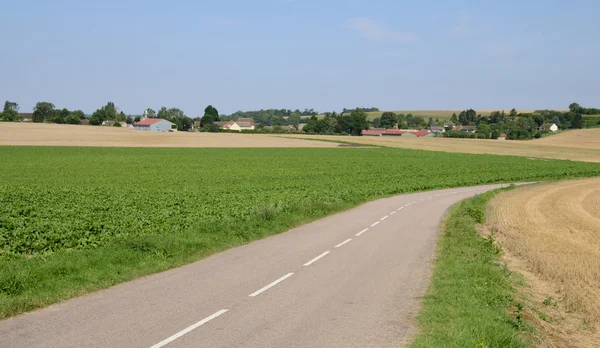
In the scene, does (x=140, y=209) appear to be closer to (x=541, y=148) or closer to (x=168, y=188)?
(x=168, y=188)

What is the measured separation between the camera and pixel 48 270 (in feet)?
45.0

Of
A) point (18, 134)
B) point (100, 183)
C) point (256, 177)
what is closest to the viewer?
point (100, 183)

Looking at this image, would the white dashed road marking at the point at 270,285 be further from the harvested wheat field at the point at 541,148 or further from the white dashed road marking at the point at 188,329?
the harvested wheat field at the point at 541,148

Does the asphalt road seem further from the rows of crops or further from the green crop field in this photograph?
the rows of crops

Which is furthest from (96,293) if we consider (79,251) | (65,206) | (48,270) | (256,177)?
(256,177)

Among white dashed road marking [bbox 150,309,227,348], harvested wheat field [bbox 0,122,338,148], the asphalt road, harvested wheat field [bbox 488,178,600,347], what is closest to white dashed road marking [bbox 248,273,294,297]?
the asphalt road

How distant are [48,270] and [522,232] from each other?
19420 millimetres

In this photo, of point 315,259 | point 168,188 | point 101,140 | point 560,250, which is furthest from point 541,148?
point 315,259

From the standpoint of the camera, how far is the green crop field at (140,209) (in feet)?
46.8

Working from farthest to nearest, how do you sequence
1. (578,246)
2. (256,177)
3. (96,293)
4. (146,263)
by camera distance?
(256,177) < (578,246) < (146,263) < (96,293)

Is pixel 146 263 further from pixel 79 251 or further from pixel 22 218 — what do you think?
pixel 22 218

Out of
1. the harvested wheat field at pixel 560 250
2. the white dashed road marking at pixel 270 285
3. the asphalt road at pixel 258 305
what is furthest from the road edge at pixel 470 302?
the white dashed road marking at pixel 270 285

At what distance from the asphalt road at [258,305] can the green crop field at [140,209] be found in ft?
3.34

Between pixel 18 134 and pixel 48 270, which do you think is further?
Result: pixel 18 134
